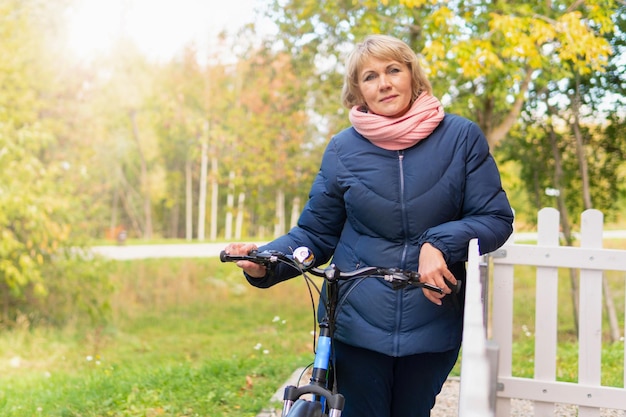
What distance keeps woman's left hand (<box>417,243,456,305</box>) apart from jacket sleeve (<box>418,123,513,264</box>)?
69 millimetres

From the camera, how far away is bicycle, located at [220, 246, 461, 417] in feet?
6.67

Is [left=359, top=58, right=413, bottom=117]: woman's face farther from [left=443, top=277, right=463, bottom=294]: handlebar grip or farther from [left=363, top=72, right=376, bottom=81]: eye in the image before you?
[left=443, top=277, right=463, bottom=294]: handlebar grip

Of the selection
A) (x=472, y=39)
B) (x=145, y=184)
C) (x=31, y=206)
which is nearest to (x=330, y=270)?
(x=472, y=39)

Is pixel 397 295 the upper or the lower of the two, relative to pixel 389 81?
lower

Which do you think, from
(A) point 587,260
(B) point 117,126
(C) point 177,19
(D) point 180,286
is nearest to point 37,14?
(D) point 180,286

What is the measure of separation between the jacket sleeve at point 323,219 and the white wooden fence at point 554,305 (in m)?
1.28

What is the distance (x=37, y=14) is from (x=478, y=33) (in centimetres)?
1217

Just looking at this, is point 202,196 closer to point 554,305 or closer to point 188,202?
point 188,202

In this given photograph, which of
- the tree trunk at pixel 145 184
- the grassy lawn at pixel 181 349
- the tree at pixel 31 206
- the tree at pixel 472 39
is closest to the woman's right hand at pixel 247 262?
the grassy lawn at pixel 181 349

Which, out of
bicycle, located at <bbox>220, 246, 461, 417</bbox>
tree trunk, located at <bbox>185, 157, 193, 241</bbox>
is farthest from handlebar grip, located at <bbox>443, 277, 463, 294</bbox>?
tree trunk, located at <bbox>185, 157, 193, 241</bbox>

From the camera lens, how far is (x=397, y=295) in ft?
7.69

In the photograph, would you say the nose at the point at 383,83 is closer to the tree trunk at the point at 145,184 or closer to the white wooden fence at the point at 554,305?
the white wooden fence at the point at 554,305

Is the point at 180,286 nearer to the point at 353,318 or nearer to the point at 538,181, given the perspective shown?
the point at 538,181

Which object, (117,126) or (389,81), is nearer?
(389,81)
